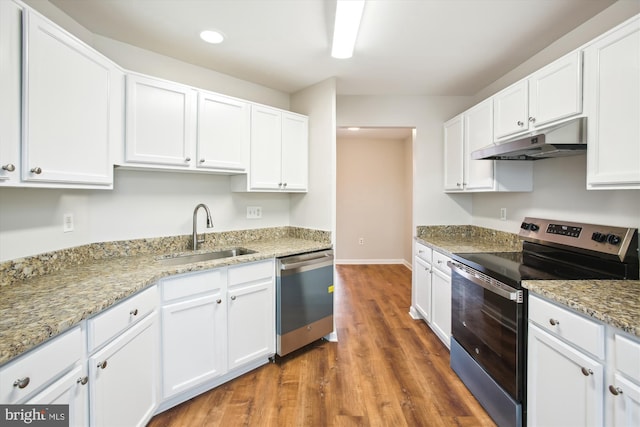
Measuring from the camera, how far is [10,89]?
115cm

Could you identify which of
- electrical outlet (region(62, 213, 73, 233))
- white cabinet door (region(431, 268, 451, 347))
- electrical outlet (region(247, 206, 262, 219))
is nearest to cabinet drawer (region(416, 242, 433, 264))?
white cabinet door (region(431, 268, 451, 347))

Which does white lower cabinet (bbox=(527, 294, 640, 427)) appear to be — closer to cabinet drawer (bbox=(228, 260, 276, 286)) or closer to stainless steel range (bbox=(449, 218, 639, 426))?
stainless steel range (bbox=(449, 218, 639, 426))

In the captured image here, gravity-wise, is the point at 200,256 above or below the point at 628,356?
above

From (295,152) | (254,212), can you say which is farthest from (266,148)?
(254,212)

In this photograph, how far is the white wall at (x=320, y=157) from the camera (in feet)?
8.78

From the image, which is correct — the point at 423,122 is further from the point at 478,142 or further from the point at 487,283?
the point at 487,283

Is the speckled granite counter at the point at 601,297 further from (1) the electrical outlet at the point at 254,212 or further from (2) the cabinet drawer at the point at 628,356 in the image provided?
(1) the electrical outlet at the point at 254,212

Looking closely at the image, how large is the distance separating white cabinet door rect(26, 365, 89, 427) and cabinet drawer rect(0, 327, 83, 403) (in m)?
0.04

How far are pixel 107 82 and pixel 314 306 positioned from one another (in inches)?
84.2

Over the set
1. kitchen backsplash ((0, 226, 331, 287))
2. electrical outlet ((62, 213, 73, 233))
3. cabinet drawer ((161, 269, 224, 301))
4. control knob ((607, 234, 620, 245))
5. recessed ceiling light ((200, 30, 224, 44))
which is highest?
recessed ceiling light ((200, 30, 224, 44))

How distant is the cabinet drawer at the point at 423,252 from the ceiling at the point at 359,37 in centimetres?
166

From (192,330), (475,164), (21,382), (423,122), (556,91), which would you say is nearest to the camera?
(21,382)

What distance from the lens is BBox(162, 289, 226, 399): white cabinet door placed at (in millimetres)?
1709

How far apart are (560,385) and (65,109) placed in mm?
2711
